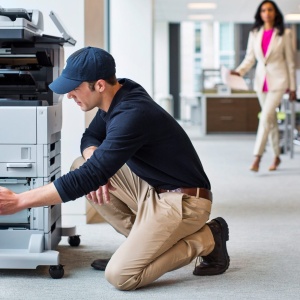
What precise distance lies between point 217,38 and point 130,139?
51.0ft

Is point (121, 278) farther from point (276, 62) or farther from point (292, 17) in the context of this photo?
point (292, 17)

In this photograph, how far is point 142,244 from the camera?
293 centimetres

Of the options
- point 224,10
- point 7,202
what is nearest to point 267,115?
point 7,202

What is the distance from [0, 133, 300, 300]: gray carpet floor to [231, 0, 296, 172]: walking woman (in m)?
0.93

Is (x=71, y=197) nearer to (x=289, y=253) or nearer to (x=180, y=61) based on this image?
(x=289, y=253)

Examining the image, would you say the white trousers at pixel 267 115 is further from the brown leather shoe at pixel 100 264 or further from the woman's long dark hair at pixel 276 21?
the brown leather shoe at pixel 100 264

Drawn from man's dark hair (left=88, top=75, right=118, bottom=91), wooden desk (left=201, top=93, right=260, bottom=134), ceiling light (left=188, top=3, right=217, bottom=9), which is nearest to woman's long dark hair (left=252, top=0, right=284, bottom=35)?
man's dark hair (left=88, top=75, right=118, bottom=91)

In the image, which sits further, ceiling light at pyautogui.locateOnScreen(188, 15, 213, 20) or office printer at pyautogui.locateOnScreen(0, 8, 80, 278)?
ceiling light at pyautogui.locateOnScreen(188, 15, 213, 20)

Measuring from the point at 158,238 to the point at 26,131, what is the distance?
0.72 meters

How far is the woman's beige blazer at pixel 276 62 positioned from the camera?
6734 millimetres

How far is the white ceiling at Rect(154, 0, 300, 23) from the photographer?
12.9 metres

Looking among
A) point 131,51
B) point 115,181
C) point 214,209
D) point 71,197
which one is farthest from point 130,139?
point 131,51

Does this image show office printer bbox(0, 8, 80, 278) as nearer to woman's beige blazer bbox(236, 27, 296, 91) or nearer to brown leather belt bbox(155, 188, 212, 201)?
brown leather belt bbox(155, 188, 212, 201)

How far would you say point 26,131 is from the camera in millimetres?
3131
